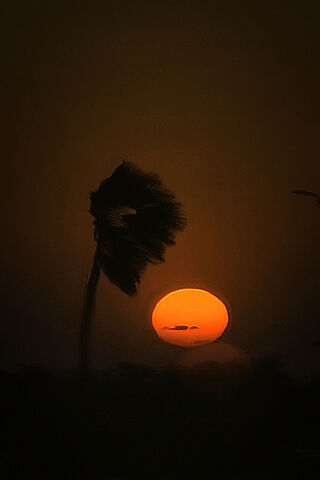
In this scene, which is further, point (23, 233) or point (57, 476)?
point (23, 233)

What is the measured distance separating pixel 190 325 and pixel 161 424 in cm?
62

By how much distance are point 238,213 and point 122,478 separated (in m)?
1.72

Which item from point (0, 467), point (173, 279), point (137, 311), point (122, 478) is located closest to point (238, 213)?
point (173, 279)

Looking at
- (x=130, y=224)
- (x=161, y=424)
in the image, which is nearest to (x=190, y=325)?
(x=161, y=424)

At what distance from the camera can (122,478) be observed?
4.23 meters

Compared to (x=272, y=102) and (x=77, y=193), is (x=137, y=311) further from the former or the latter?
(x=272, y=102)

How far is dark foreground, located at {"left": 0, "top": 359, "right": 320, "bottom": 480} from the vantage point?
425 centimetres

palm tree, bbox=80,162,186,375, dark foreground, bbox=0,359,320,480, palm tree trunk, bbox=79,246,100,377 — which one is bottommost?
dark foreground, bbox=0,359,320,480

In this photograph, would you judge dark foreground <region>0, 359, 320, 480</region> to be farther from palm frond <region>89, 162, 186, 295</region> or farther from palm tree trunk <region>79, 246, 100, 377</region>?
palm frond <region>89, 162, 186, 295</region>

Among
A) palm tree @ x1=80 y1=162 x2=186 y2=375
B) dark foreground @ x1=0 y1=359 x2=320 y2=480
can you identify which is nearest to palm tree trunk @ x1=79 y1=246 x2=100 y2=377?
palm tree @ x1=80 y1=162 x2=186 y2=375

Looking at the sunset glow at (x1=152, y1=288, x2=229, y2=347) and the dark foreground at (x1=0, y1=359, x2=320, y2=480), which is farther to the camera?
the sunset glow at (x1=152, y1=288, x2=229, y2=347)

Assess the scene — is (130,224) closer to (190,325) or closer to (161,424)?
(190,325)

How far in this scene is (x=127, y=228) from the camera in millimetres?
4441

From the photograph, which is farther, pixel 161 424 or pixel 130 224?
pixel 130 224
